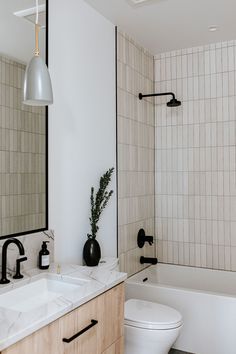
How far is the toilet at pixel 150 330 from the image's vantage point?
2148 millimetres

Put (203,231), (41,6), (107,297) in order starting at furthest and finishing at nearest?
(203,231) → (41,6) → (107,297)

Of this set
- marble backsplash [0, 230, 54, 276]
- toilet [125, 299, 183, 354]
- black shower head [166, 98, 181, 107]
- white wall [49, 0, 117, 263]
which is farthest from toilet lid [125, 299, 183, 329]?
black shower head [166, 98, 181, 107]

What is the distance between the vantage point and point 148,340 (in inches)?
85.9

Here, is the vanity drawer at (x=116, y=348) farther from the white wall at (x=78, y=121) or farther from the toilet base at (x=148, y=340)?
the white wall at (x=78, y=121)

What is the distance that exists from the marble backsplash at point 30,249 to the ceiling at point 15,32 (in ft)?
3.33

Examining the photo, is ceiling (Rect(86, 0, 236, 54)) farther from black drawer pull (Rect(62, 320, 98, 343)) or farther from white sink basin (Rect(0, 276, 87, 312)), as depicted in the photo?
black drawer pull (Rect(62, 320, 98, 343))

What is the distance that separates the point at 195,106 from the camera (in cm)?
348

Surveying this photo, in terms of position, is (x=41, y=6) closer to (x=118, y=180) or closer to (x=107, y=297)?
(x=118, y=180)

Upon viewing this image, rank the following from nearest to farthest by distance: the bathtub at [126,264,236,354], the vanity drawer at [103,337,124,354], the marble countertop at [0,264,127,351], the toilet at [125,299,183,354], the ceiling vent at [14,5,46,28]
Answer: the marble countertop at [0,264,127,351], the vanity drawer at [103,337,124,354], the ceiling vent at [14,5,46,28], the toilet at [125,299,183,354], the bathtub at [126,264,236,354]

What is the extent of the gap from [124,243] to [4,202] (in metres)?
1.37

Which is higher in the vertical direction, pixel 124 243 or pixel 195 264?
pixel 124 243

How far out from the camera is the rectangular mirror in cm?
190

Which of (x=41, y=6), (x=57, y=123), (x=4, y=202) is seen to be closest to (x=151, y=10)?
(x=41, y=6)

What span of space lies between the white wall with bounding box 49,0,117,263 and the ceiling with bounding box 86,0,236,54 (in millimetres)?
170
